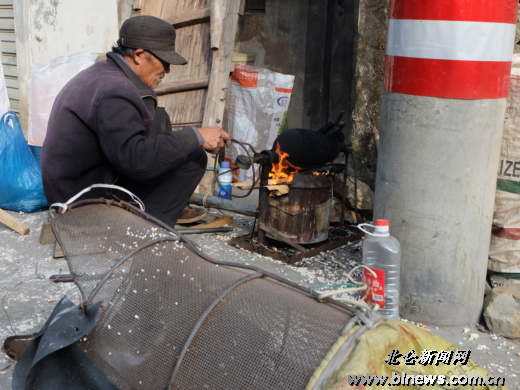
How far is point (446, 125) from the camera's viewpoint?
3184 mm

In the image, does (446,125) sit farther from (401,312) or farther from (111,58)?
(111,58)

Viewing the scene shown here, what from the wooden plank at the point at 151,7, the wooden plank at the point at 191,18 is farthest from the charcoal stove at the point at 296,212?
the wooden plank at the point at 151,7

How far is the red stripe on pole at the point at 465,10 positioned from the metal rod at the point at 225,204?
2127mm

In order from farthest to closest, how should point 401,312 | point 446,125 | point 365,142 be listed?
point 365,142, point 401,312, point 446,125

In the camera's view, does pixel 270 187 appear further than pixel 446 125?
Yes

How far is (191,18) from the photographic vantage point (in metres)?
6.15

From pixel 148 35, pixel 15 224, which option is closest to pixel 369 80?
pixel 148 35

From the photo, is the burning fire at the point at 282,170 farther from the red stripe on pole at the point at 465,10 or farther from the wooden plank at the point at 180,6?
the wooden plank at the point at 180,6

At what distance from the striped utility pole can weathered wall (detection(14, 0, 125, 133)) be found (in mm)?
4595

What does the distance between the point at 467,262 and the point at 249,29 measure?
16.3 ft

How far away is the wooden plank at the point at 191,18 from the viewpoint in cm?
A: 605

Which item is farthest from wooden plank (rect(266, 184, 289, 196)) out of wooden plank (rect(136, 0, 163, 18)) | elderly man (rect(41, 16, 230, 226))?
wooden plank (rect(136, 0, 163, 18))

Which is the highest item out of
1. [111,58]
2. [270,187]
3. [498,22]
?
[498,22]

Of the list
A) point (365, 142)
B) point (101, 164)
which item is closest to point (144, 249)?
point (101, 164)
